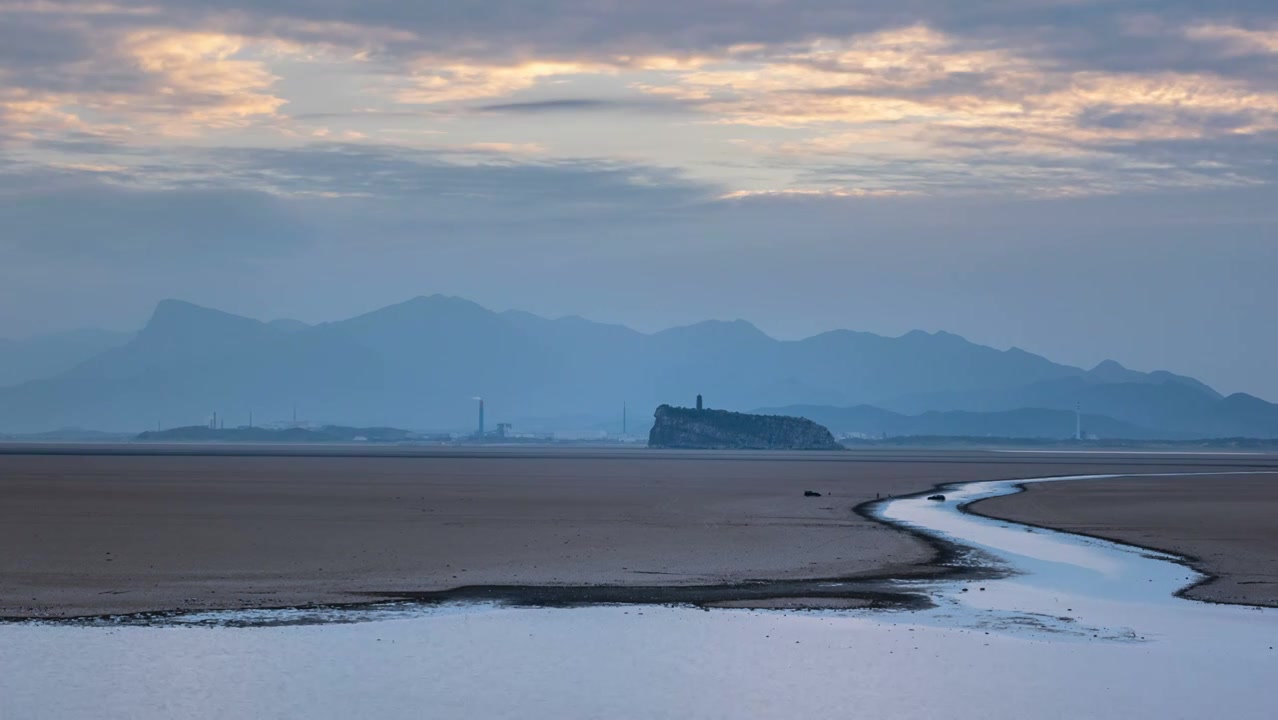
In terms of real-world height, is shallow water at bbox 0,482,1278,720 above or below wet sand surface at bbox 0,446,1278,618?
below

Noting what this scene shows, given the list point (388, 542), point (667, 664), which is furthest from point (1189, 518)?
point (667, 664)

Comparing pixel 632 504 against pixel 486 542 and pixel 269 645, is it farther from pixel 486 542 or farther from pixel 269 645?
pixel 269 645

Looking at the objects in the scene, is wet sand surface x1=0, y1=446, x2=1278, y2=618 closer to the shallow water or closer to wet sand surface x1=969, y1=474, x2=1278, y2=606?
the shallow water

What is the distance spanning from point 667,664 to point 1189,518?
35.0 m

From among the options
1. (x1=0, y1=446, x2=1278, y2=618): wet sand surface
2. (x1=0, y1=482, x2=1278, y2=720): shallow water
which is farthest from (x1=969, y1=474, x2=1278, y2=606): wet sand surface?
(x1=0, y1=446, x2=1278, y2=618): wet sand surface

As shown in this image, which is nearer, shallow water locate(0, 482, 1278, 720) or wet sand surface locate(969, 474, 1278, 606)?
shallow water locate(0, 482, 1278, 720)

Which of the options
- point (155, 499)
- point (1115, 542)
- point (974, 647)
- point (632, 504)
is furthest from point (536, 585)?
point (155, 499)

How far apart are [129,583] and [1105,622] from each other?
1834cm

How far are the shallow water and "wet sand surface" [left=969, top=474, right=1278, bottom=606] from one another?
203 inches

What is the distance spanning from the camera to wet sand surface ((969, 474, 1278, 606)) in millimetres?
31609

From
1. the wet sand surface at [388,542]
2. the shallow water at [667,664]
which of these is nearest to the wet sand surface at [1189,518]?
the shallow water at [667,664]

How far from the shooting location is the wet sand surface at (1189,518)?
31609 millimetres

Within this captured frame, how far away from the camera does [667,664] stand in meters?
20.8

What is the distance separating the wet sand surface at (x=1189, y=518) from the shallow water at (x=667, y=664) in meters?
5.17
